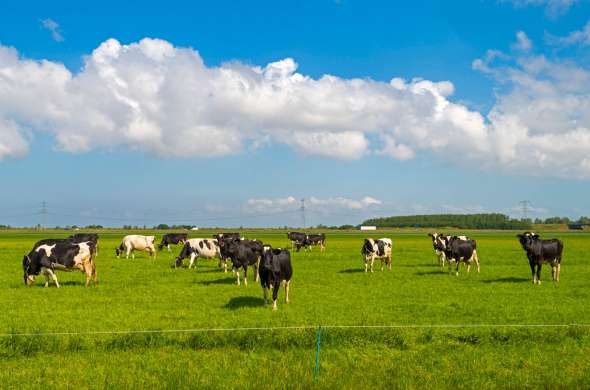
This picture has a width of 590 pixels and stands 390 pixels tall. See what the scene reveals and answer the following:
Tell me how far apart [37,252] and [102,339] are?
43.5ft

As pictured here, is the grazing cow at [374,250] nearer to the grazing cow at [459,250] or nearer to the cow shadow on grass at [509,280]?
the grazing cow at [459,250]

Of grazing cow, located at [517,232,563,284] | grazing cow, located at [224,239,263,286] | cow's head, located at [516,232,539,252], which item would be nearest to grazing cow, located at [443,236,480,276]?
cow's head, located at [516,232,539,252]

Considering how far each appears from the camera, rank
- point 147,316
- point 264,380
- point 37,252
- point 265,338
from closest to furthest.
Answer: point 264,380 → point 265,338 → point 147,316 → point 37,252

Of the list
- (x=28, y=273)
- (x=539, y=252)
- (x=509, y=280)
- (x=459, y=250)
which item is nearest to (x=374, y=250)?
(x=459, y=250)

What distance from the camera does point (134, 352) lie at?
13016 millimetres

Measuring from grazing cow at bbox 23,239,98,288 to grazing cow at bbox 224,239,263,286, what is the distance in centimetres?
683

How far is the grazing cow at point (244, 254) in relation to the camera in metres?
25.1

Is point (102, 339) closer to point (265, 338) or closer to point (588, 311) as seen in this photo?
point (265, 338)

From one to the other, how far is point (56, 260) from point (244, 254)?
913cm

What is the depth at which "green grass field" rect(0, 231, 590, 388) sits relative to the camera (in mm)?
11133

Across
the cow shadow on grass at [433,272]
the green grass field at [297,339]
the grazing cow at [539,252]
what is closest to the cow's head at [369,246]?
the cow shadow on grass at [433,272]

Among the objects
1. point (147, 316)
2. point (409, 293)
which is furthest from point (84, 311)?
point (409, 293)

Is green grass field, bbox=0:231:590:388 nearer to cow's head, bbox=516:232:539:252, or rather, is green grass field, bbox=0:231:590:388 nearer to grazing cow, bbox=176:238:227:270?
cow's head, bbox=516:232:539:252

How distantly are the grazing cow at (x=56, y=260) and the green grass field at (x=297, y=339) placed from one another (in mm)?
1517
